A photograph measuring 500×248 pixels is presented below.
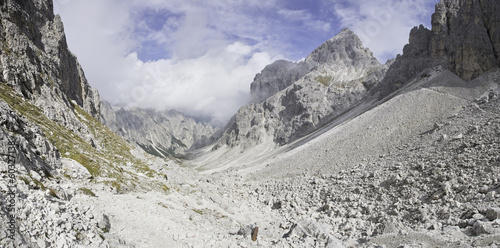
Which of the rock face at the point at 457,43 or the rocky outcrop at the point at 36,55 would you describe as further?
the rock face at the point at 457,43

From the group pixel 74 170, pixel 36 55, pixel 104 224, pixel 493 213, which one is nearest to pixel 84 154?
pixel 74 170

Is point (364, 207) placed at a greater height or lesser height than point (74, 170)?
lesser

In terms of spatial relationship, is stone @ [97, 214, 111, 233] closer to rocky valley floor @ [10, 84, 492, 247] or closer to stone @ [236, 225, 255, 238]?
rocky valley floor @ [10, 84, 492, 247]

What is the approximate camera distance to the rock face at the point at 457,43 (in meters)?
86.6

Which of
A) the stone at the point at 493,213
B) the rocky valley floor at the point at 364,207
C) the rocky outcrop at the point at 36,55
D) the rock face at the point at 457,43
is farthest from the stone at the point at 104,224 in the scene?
the rock face at the point at 457,43

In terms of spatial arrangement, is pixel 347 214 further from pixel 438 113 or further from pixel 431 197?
pixel 438 113

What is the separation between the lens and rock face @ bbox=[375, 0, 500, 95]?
8662 cm

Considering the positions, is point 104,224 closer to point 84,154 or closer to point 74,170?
point 74,170

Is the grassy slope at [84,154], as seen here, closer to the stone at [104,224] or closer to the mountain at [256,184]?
the mountain at [256,184]

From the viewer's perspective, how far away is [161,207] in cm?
2500

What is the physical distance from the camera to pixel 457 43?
310 feet

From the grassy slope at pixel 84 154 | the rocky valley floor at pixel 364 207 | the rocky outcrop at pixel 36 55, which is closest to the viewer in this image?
the rocky valley floor at pixel 364 207

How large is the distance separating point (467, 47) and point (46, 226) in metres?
113

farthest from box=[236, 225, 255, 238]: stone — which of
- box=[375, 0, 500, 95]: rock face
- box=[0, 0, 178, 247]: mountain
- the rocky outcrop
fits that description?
box=[375, 0, 500, 95]: rock face
